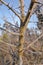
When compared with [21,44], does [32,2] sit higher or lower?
higher

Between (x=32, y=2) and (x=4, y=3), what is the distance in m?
0.56

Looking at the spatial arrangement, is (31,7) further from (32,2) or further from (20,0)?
(20,0)

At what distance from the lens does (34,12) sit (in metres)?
4.55

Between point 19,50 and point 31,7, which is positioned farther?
point 19,50

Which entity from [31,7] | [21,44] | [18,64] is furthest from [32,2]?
[18,64]

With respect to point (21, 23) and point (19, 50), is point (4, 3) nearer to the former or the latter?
point (21, 23)

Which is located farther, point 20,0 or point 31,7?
point 20,0

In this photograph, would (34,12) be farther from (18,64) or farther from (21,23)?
(18,64)

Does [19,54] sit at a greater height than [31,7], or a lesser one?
lesser

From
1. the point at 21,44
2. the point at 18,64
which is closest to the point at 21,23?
the point at 21,44

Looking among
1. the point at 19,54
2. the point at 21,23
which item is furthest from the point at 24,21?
the point at 19,54

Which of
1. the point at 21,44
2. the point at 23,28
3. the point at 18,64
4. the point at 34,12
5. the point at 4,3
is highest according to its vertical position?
the point at 4,3

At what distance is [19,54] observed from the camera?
450 centimetres

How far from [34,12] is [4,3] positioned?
717mm
